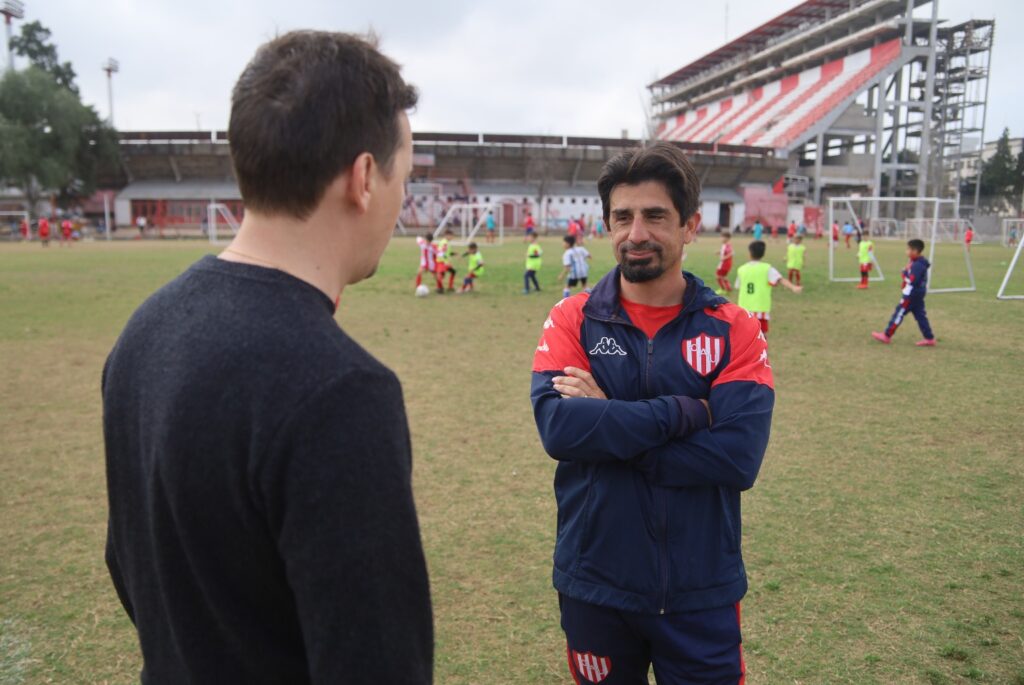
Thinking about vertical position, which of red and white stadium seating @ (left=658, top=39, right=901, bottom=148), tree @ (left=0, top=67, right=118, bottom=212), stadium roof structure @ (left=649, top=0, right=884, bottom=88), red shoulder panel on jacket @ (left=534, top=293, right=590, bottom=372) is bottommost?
red shoulder panel on jacket @ (left=534, top=293, right=590, bottom=372)

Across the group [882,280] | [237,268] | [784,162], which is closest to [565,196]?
[784,162]

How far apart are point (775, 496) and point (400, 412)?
16.9 ft

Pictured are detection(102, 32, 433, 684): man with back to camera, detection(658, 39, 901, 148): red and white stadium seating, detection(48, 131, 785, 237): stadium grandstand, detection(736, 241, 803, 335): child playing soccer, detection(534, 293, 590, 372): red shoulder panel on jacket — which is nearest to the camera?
detection(102, 32, 433, 684): man with back to camera

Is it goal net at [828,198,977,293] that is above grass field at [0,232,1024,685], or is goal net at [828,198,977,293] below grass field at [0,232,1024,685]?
above

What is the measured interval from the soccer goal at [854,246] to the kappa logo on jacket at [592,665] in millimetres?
20782

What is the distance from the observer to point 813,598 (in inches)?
165

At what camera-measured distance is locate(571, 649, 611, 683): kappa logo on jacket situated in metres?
2.36

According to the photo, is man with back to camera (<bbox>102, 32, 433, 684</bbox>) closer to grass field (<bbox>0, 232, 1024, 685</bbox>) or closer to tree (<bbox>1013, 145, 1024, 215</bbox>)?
grass field (<bbox>0, 232, 1024, 685</bbox>)

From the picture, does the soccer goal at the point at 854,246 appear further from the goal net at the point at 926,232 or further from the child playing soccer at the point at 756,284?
the child playing soccer at the point at 756,284

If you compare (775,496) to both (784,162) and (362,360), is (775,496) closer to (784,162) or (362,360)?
(362,360)

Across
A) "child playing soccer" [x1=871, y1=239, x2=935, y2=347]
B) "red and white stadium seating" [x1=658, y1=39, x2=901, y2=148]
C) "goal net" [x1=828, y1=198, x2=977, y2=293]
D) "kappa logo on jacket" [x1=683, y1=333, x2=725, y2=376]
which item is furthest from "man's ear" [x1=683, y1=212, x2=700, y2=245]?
"red and white stadium seating" [x1=658, y1=39, x2=901, y2=148]

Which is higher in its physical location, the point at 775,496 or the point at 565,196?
the point at 565,196

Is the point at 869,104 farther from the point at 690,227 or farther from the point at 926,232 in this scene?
the point at 690,227

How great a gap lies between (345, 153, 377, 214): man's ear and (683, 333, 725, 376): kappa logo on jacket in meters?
1.50
